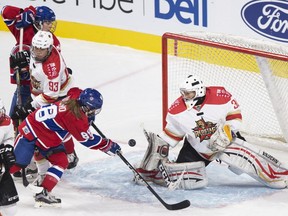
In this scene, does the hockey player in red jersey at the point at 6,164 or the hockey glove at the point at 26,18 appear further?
the hockey glove at the point at 26,18

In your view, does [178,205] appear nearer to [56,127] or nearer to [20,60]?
[56,127]

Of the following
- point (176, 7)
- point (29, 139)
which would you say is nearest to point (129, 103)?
point (176, 7)

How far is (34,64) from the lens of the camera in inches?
243

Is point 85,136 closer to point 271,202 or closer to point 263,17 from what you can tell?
point 271,202

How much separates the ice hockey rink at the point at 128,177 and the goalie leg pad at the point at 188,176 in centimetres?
4

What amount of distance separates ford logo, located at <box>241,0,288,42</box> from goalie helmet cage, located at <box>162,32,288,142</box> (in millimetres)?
921

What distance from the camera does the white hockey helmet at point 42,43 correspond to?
6020mm

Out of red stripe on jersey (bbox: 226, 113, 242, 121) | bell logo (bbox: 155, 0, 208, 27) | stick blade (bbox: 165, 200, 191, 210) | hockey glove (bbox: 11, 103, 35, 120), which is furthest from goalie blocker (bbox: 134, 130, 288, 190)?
bell logo (bbox: 155, 0, 208, 27)

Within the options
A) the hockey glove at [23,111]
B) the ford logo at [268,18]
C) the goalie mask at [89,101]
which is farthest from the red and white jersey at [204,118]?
the ford logo at [268,18]

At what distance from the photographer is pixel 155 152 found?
239 inches

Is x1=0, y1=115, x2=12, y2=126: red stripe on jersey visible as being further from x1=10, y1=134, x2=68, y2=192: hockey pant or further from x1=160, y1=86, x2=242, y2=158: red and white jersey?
x1=160, y1=86, x2=242, y2=158: red and white jersey

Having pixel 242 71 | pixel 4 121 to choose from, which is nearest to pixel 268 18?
pixel 242 71

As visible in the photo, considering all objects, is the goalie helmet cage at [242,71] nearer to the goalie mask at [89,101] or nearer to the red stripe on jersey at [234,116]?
the red stripe on jersey at [234,116]

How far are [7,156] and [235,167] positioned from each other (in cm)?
157
